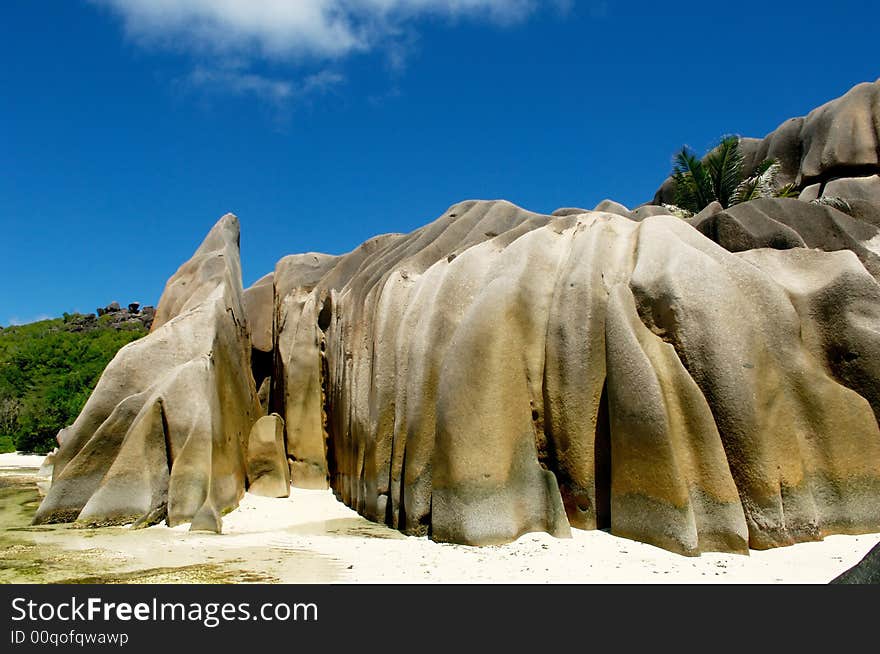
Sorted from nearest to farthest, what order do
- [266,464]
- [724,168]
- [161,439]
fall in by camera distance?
1. [161,439]
2. [266,464]
3. [724,168]

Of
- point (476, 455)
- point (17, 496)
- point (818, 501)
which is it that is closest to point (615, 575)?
point (476, 455)

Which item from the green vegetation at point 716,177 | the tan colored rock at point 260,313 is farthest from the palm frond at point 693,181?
the tan colored rock at point 260,313

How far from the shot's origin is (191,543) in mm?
6492

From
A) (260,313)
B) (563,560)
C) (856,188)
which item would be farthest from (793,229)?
(260,313)

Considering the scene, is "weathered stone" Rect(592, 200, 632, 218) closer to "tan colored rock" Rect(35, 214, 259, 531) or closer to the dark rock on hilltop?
"tan colored rock" Rect(35, 214, 259, 531)

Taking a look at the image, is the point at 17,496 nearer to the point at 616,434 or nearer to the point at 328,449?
the point at 328,449

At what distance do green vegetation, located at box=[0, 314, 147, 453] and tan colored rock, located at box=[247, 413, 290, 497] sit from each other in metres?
13.3

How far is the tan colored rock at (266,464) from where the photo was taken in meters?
9.89

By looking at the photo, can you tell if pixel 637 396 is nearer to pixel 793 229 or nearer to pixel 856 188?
pixel 793 229

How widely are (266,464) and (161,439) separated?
2.25 metres

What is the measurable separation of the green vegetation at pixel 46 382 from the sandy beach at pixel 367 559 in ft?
52.0

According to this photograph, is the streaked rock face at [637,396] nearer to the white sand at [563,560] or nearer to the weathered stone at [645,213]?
the white sand at [563,560]

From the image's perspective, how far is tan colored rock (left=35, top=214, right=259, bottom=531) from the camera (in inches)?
301

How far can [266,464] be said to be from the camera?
33.0 ft
